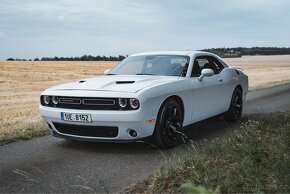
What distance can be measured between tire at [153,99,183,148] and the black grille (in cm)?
60

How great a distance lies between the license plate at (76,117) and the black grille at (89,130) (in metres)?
0.11

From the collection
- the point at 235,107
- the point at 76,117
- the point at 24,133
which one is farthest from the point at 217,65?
the point at 24,133

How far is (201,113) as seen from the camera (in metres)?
7.27

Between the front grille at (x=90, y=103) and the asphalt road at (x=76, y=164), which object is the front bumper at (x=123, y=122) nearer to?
the front grille at (x=90, y=103)

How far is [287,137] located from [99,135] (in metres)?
2.50

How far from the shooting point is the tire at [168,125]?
6.16 meters

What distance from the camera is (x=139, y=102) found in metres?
5.78

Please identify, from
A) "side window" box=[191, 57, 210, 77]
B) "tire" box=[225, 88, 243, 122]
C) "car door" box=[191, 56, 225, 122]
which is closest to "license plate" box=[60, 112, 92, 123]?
"car door" box=[191, 56, 225, 122]

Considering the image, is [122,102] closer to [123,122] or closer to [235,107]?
[123,122]

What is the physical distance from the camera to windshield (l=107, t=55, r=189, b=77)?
717 centimetres

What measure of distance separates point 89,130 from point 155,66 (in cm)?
184

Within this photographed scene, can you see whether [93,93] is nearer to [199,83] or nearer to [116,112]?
[116,112]

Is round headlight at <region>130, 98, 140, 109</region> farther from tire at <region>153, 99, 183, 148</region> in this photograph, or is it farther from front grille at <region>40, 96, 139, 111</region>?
tire at <region>153, 99, 183, 148</region>

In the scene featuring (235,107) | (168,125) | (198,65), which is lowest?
(235,107)
